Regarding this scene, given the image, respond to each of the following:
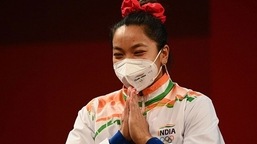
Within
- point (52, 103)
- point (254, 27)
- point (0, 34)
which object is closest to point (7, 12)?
point (0, 34)

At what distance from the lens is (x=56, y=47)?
8.77 ft

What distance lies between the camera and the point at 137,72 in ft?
5.12

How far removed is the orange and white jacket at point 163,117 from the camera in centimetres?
152

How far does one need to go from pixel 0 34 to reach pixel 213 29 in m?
0.99

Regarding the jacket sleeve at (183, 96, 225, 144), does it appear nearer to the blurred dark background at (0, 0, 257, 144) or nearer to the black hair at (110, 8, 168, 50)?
the black hair at (110, 8, 168, 50)

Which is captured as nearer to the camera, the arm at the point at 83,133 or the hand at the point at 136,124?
the hand at the point at 136,124

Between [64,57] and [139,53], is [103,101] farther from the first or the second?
[64,57]

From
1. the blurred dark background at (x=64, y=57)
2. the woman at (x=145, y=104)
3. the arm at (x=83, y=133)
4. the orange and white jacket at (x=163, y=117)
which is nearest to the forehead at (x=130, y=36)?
the woman at (x=145, y=104)

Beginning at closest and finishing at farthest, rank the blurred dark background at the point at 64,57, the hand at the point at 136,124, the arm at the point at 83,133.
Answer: the hand at the point at 136,124, the arm at the point at 83,133, the blurred dark background at the point at 64,57

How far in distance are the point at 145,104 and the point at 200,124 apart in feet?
0.59

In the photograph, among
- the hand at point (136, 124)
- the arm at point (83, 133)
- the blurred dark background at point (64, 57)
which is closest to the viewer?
the hand at point (136, 124)

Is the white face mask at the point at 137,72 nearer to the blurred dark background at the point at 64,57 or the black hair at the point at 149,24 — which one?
the black hair at the point at 149,24

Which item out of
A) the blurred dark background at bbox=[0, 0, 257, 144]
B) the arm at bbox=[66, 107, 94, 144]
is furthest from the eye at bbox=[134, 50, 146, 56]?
the blurred dark background at bbox=[0, 0, 257, 144]

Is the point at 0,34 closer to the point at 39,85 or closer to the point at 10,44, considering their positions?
the point at 10,44
